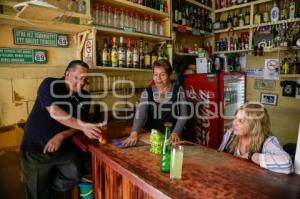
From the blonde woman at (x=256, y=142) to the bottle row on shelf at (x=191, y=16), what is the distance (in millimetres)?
2015

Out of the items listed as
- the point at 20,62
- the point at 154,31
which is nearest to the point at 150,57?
the point at 154,31

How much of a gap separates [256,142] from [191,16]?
2488 mm

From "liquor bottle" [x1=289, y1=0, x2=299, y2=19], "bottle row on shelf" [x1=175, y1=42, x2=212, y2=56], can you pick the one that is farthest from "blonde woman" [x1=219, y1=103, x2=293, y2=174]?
"liquor bottle" [x1=289, y1=0, x2=299, y2=19]

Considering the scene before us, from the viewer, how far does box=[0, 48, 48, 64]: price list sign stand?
1929mm

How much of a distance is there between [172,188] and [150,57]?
1982mm

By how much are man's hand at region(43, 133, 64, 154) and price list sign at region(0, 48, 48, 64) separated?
2.38 ft

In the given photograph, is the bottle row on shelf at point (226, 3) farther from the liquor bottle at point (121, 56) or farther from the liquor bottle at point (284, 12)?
the liquor bottle at point (121, 56)

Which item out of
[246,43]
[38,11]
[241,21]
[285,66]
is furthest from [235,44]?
[38,11]

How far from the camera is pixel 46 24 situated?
199 cm

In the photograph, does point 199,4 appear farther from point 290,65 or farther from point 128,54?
point 128,54

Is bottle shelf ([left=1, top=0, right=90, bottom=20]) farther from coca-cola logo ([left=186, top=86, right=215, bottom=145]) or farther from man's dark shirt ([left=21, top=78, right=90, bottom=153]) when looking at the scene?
coca-cola logo ([left=186, top=86, right=215, bottom=145])

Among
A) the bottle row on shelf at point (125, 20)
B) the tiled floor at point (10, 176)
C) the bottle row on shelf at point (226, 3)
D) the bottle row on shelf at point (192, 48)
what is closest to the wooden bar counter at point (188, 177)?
the tiled floor at point (10, 176)

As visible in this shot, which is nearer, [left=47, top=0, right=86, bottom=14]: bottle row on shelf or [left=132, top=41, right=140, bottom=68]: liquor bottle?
[left=47, top=0, right=86, bottom=14]: bottle row on shelf

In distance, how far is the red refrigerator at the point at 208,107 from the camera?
123 inches
